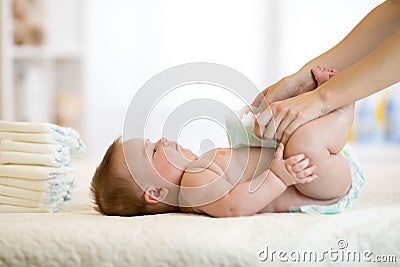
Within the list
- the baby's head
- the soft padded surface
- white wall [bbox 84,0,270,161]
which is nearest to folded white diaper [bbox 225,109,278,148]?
the baby's head

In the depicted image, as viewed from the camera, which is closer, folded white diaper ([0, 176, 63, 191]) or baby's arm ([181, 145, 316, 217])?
baby's arm ([181, 145, 316, 217])

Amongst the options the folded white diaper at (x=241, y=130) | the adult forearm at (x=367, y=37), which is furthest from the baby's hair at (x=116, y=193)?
the adult forearm at (x=367, y=37)

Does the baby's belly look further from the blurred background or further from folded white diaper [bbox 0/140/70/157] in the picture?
the blurred background

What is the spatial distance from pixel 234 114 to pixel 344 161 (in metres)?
0.27

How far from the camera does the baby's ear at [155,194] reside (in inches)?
52.6

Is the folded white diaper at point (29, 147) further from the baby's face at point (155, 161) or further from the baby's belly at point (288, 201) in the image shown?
the baby's belly at point (288, 201)

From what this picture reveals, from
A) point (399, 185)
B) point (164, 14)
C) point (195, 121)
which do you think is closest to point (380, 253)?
point (195, 121)

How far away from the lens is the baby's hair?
133 centimetres

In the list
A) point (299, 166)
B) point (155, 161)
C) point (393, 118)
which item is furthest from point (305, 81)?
point (393, 118)

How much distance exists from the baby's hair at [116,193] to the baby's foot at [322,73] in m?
0.48

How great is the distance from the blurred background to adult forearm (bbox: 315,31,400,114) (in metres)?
2.46

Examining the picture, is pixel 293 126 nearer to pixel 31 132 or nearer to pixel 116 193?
pixel 116 193

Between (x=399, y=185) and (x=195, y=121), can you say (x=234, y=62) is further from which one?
(x=195, y=121)

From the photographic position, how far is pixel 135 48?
3.97m
